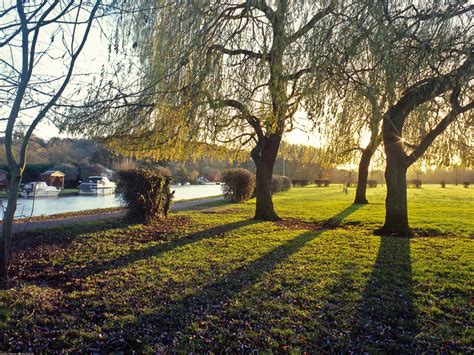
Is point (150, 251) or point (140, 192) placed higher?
point (140, 192)

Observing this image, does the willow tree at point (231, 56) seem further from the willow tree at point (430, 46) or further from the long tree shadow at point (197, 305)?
the long tree shadow at point (197, 305)

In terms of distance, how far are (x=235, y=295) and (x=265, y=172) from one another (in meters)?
7.70

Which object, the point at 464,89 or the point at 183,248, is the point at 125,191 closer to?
the point at 183,248

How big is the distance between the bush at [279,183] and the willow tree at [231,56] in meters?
22.8

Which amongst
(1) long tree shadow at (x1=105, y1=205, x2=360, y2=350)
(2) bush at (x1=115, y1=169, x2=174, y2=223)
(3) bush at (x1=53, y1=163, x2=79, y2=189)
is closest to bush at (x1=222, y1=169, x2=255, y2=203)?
(2) bush at (x1=115, y1=169, x2=174, y2=223)

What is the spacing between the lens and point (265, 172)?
38.2ft

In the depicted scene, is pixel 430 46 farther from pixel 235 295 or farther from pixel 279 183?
pixel 279 183

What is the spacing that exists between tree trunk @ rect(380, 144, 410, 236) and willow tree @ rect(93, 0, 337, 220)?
3.08 meters

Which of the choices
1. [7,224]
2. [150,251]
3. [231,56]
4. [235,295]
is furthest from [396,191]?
[7,224]

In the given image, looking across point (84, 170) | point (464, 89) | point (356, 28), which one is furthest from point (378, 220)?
point (84, 170)

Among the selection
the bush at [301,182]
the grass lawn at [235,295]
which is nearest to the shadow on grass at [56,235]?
the grass lawn at [235,295]

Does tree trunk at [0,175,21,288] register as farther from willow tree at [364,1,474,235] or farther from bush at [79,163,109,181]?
bush at [79,163,109,181]

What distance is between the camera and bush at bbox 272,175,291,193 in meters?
30.6

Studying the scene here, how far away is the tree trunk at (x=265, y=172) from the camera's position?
449 inches
